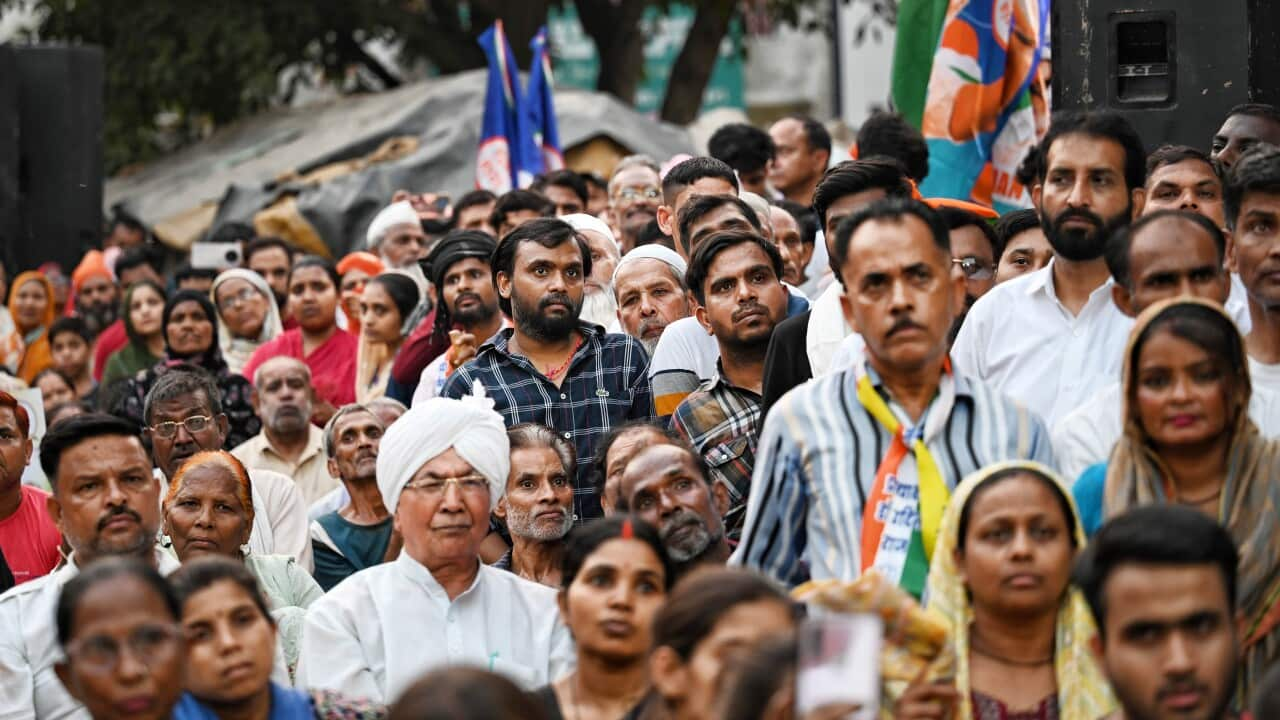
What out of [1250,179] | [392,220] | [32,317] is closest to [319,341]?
[392,220]

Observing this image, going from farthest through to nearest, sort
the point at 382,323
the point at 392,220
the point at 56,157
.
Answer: the point at 56,157 → the point at 392,220 → the point at 382,323

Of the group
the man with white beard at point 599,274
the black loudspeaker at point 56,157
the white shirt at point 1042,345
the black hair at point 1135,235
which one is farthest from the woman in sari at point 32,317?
the black hair at point 1135,235

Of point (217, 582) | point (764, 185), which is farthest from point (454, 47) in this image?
point (217, 582)

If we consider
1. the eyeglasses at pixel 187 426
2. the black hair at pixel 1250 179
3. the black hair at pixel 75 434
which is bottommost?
the eyeglasses at pixel 187 426

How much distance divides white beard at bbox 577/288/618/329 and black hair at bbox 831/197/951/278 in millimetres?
3745

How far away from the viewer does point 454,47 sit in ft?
69.7

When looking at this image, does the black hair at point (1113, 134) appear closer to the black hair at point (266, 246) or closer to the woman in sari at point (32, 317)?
the black hair at point (266, 246)

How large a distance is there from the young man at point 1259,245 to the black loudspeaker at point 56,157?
35.0ft

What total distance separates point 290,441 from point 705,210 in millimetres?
2482

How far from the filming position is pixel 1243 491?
4742 millimetres

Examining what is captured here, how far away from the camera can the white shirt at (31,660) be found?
5.87m

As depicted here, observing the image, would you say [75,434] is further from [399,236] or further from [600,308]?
[399,236]

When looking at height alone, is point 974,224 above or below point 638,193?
below

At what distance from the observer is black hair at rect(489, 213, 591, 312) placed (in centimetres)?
772
